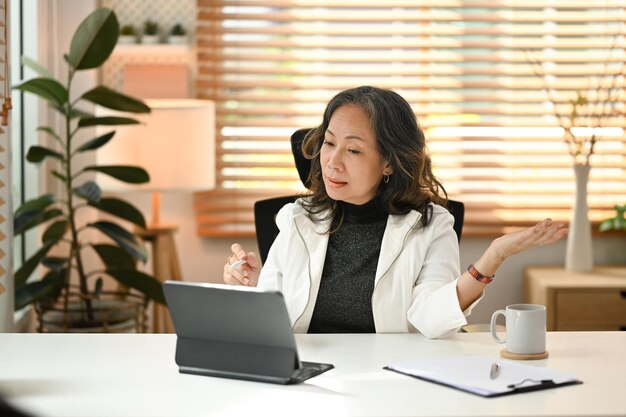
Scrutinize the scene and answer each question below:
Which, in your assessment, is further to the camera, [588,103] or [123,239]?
[588,103]

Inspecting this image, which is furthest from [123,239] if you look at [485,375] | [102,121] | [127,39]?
[485,375]

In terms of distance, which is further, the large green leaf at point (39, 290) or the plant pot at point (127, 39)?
the plant pot at point (127, 39)

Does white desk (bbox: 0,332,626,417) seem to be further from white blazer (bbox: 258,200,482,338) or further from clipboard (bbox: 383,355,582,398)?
white blazer (bbox: 258,200,482,338)

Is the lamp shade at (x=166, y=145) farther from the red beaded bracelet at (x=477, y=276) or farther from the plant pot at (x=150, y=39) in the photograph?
the red beaded bracelet at (x=477, y=276)

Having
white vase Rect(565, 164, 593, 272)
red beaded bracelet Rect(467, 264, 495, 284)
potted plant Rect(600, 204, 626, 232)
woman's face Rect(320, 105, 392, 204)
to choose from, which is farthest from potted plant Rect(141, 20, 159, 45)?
red beaded bracelet Rect(467, 264, 495, 284)

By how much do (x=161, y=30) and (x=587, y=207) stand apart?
1998 millimetres

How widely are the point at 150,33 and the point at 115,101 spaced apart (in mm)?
786

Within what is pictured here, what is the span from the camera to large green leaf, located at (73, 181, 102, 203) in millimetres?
3504

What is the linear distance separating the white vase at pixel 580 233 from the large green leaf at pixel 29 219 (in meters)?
2.10

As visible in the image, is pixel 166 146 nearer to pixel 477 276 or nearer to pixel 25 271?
pixel 25 271

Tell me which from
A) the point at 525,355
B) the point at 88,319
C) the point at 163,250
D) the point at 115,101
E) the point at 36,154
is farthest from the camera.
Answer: the point at 163,250

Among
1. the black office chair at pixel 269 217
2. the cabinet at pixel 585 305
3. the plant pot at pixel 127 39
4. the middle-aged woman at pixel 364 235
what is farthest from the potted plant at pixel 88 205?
the cabinet at pixel 585 305

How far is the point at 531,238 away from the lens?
1953 millimetres

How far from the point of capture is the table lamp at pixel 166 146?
3.71 m
